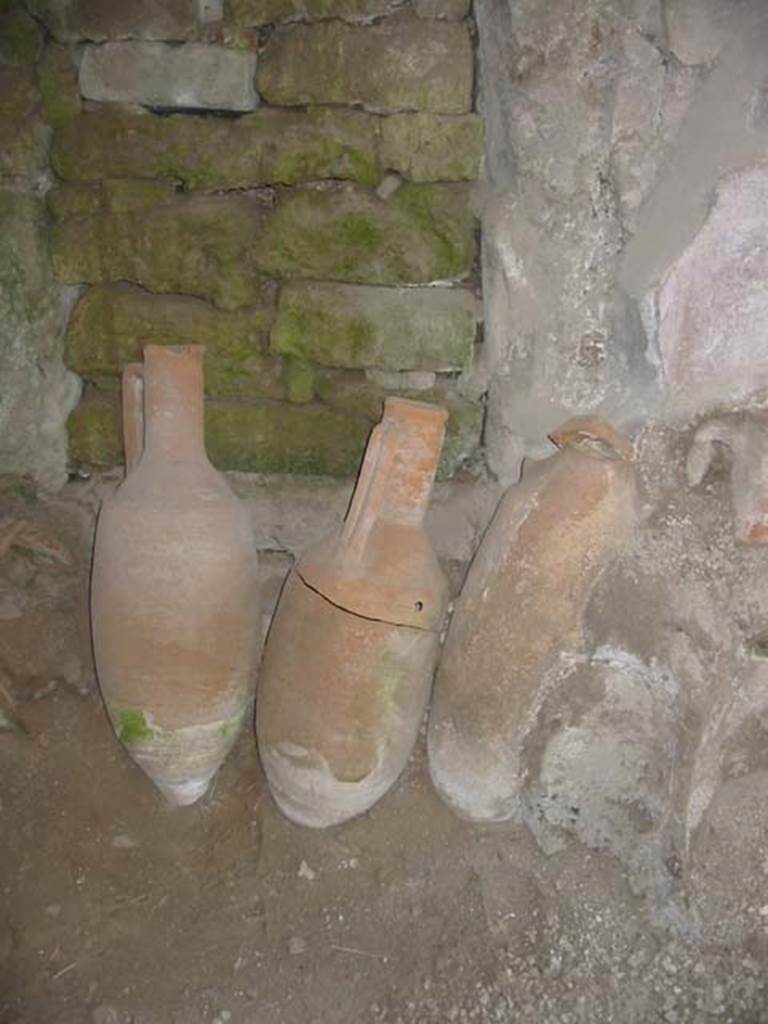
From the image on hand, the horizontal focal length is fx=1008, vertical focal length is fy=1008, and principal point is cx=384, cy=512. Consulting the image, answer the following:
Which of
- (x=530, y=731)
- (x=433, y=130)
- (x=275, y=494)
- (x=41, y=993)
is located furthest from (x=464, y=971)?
(x=433, y=130)

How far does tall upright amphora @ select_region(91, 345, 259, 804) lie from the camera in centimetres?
160

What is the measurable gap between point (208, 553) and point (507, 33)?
0.94 metres

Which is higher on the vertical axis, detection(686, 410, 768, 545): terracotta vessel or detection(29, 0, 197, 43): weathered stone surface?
detection(29, 0, 197, 43): weathered stone surface

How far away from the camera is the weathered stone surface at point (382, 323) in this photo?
1803mm

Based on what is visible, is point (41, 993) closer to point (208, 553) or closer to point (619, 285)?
point (208, 553)

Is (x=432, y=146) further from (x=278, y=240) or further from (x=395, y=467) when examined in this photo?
(x=395, y=467)

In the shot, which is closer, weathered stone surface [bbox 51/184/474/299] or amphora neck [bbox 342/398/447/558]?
amphora neck [bbox 342/398/447/558]

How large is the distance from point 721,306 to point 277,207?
77 cm

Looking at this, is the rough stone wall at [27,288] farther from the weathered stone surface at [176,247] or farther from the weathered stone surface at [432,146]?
the weathered stone surface at [432,146]

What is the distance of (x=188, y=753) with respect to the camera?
5.49ft

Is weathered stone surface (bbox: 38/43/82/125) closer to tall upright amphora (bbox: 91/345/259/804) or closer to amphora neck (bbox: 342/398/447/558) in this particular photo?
tall upright amphora (bbox: 91/345/259/804)

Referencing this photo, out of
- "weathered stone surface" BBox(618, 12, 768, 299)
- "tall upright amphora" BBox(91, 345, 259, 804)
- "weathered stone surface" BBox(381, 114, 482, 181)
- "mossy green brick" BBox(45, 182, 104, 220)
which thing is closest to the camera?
"weathered stone surface" BBox(618, 12, 768, 299)

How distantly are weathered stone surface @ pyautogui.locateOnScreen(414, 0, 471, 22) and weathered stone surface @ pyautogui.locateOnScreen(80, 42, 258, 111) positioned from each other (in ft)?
0.97

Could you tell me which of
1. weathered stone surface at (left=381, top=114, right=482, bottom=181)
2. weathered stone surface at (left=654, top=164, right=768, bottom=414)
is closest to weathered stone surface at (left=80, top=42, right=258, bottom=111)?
weathered stone surface at (left=381, top=114, right=482, bottom=181)
